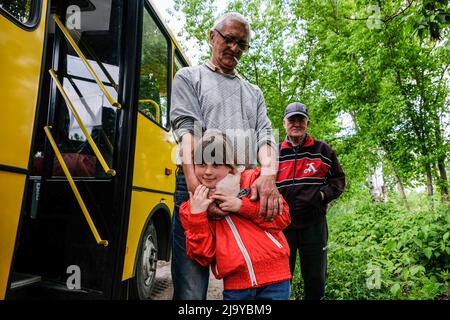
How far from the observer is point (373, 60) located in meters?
6.31

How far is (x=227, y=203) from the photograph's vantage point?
4.75 ft

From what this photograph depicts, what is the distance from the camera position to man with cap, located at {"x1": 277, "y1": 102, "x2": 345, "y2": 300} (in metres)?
2.61

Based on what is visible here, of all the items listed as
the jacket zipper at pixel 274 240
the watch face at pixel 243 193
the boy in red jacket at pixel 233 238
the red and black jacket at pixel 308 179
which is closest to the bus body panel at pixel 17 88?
the boy in red jacket at pixel 233 238

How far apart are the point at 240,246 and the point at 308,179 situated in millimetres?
1466

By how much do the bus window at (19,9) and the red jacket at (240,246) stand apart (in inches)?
54.2

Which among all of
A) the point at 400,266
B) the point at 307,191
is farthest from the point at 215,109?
the point at 400,266

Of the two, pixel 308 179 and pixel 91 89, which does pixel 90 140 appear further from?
pixel 308 179

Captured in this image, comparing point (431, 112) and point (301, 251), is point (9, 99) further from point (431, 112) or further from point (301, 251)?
point (431, 112)

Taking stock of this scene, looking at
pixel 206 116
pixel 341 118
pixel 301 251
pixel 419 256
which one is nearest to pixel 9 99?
pixel 206 116

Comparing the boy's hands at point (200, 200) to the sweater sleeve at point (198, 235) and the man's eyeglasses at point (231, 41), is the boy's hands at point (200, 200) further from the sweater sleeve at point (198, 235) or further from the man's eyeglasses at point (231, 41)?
the man's eyeglasses at point (231, 41)

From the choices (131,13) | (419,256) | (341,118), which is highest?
(341,118)

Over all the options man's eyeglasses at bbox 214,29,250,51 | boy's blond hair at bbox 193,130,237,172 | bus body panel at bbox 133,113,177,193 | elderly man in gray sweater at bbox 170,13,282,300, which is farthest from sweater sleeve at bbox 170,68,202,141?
bus body panel at bbox 133,113,177,193

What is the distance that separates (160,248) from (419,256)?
310 cm

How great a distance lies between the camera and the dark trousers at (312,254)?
2.59 metres
